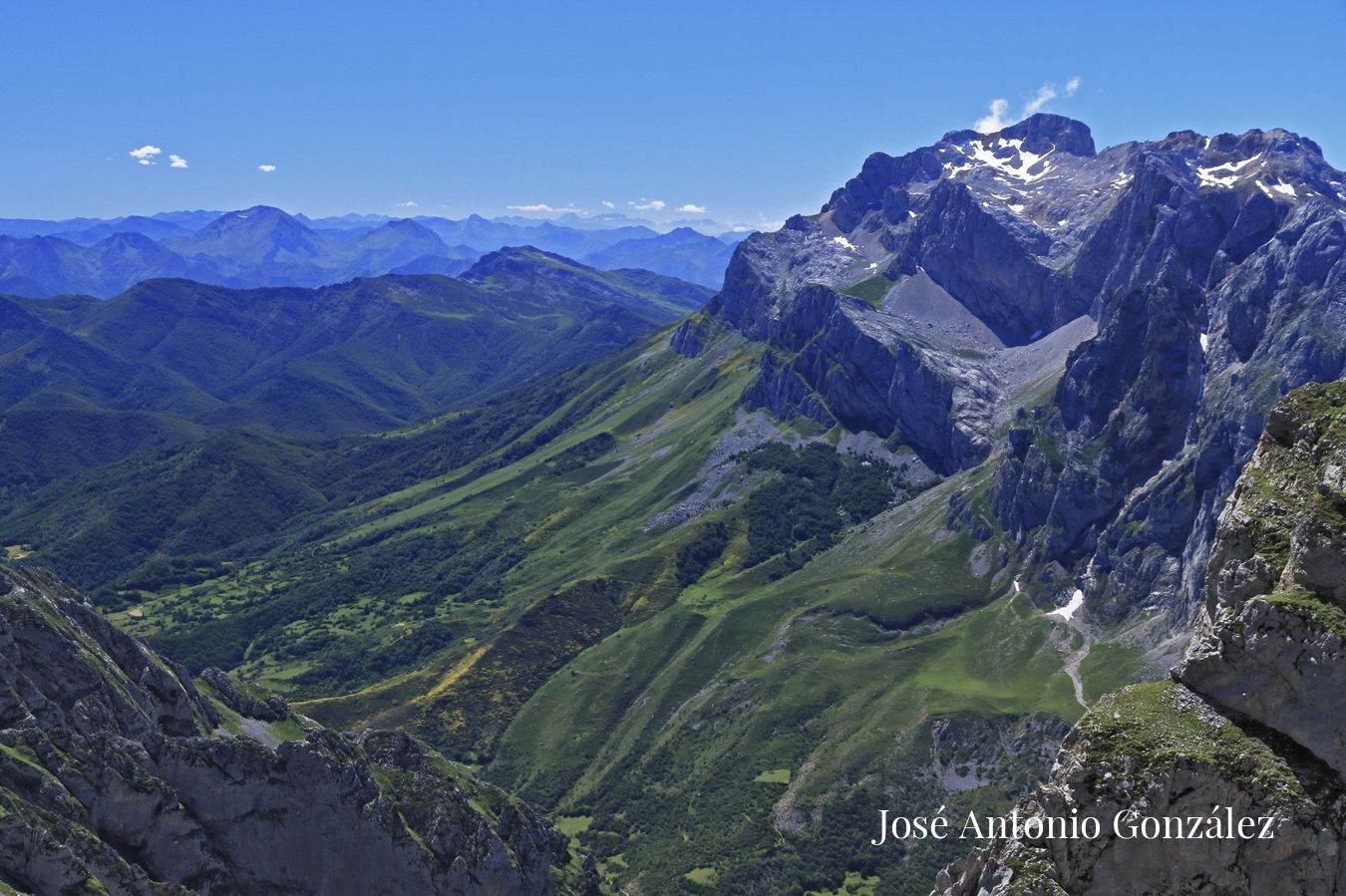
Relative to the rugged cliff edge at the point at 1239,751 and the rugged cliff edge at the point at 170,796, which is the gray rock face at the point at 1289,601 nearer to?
the rugged cliff edge at the point at 1239,751

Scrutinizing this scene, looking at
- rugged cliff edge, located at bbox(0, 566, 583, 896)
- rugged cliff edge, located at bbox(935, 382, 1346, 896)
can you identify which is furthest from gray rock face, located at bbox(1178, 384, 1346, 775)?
rugged cliff edge, located at bbox(0, 566, 583, 896)

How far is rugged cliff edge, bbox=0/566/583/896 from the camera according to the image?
86.3m

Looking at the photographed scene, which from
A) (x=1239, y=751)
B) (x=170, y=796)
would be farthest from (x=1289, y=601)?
(x=170, y=796)

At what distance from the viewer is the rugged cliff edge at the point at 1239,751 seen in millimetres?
41447

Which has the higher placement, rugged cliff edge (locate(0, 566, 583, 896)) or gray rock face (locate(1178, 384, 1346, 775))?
gray rock face (locate(1178, 384, 1346, 775))

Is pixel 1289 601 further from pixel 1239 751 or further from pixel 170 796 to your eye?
pixel 170 796

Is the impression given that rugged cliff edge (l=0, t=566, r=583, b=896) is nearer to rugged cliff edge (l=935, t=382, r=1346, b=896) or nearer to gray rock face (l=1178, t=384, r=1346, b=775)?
rugged cliff edge (l=935, t=382, r=1346, b=896)

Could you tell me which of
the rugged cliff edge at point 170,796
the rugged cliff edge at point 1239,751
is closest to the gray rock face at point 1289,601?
the rugged cliff edge at point 1239,751

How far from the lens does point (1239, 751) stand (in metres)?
42.8

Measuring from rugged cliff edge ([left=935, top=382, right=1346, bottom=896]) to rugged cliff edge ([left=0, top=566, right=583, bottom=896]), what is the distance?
6769 centimetres

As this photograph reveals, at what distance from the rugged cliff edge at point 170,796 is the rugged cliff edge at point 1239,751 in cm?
6769

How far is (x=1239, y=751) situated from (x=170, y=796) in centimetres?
8407

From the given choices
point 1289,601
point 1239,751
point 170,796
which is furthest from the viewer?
point 170,796

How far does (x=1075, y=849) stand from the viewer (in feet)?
145
